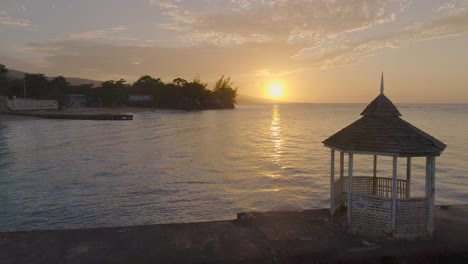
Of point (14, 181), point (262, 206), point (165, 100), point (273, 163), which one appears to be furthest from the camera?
point (165, 100)

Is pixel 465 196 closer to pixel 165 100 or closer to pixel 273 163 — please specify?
pixel 273 163

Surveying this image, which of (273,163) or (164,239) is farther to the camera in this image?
(273,163)

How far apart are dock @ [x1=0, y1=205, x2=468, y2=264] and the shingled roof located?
235 centimetres

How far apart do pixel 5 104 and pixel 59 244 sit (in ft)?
267

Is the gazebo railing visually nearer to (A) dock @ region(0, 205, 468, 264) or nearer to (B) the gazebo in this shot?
(A) dock @ region(0, 205, 468, 264)

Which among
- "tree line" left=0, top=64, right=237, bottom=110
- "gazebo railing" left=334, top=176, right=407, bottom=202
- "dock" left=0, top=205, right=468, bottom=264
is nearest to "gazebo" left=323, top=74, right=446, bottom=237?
"dock" left=0, top=205, right=468, bottom=264

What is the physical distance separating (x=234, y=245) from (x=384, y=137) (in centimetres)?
495

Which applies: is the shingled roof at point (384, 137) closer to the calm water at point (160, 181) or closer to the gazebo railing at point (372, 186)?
the gazebo railing at point (372, 186)

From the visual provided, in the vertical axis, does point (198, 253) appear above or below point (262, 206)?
above

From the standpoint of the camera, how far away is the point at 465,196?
19.4 meters

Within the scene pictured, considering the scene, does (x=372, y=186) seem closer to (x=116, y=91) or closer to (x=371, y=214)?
(x=371, y=214)

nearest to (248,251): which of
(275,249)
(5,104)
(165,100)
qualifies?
(275,249)

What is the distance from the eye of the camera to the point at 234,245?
348 inches

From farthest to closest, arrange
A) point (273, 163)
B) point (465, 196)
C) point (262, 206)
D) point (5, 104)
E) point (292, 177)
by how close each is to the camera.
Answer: point (5, 104) → point (273, 163) → point (292, 177) → point (465, 196) → point (262, 206)
